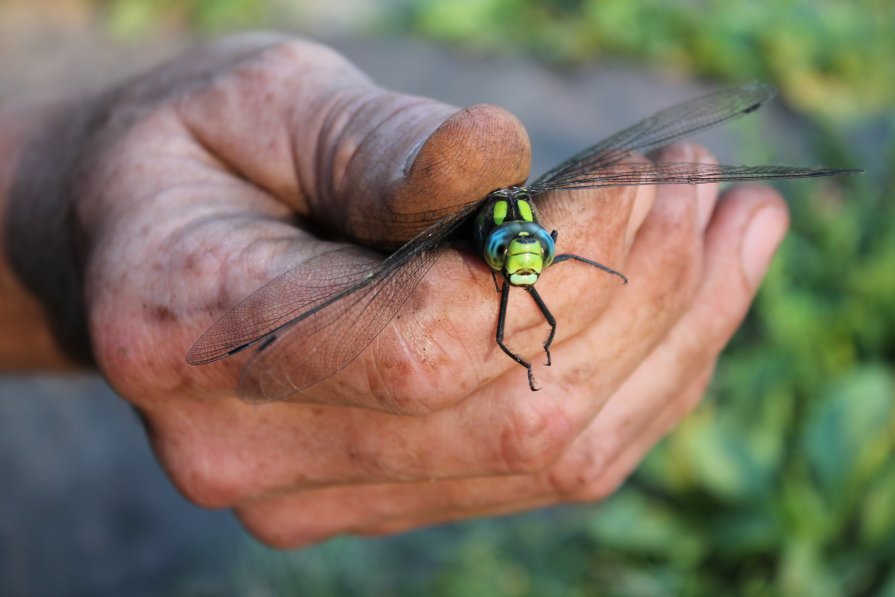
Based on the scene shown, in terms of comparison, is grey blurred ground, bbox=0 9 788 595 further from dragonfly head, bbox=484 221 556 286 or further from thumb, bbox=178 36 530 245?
dragonfly head, bbox=484 221 556 286

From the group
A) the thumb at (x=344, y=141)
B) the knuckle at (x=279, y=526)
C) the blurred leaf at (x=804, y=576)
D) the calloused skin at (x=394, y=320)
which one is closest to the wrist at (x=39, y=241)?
the calloused skin at (x=394, y=320)

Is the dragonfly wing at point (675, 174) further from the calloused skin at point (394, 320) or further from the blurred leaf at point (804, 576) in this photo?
the blurred leaf at point (804, 576)

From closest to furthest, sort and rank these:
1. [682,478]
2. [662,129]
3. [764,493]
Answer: [662,129]
[764,493]
[682,478]

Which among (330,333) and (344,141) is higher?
(344,141)

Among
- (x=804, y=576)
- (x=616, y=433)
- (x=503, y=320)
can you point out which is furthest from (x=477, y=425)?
(x=804, y=576)

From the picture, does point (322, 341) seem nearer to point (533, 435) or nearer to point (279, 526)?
point (533, 435)

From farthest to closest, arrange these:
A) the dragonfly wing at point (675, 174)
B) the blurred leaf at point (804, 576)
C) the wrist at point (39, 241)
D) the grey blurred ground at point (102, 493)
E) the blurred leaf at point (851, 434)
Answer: the grey blurred ground at point (102, 493)
the blurred leaf at point (851, 434)
the blurred leaf at point (804, 576)
the wrist at point (39, 241)
the dragonfly wing at point (675, 174)

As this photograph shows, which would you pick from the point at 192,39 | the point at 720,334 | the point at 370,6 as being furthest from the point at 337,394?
the point at 370,6

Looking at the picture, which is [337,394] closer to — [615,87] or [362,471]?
[362,471]
